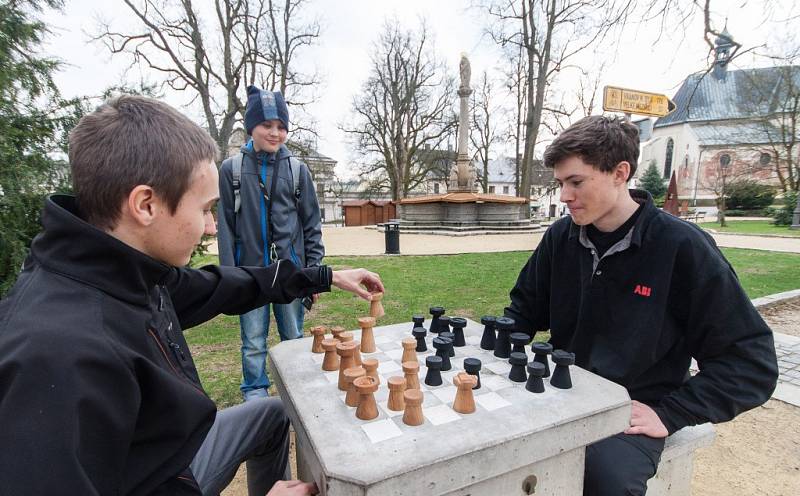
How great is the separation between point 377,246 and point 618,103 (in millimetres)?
9320

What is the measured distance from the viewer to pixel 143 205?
1067mm

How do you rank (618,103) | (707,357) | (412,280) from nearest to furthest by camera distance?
(707,357)
(618,103)
(412,280)

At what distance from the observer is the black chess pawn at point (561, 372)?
1.36 m

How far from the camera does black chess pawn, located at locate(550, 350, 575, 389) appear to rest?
1358 mm

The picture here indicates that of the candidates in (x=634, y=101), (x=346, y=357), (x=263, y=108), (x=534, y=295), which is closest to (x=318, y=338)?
(x=346, y=357)

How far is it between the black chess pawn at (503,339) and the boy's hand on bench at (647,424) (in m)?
0.52

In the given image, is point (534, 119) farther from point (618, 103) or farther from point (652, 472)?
point (652, 472)

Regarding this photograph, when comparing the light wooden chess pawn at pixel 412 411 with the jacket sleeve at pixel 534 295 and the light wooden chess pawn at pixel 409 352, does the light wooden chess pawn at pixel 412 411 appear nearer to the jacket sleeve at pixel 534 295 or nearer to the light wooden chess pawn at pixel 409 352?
the light wooden chess pawn at pixel 409 352

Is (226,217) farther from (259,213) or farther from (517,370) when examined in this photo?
(517,370)

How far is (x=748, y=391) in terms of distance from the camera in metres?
1.53

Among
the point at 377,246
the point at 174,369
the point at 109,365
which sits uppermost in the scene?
the point at 109,365

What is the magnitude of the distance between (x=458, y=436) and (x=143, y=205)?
1.06m

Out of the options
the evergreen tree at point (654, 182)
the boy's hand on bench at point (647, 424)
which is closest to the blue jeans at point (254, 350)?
the boy's hand on bench at point (647, 424)

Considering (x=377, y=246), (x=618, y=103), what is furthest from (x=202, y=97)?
(x=618, y=103)
